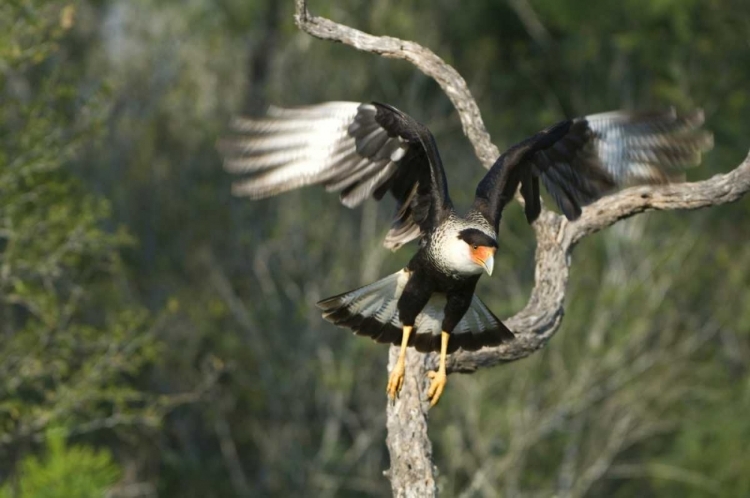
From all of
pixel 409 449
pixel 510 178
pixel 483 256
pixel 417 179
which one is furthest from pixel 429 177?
pixel 409 449

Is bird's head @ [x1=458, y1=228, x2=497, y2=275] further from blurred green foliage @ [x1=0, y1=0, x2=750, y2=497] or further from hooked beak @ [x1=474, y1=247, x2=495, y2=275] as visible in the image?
blurred green foliage @ [x1=0, y1=0, x2=750, y2=497]

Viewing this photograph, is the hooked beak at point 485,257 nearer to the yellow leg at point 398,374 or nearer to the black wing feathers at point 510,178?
the black wing feathers at point 510,178

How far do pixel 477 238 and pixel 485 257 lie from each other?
9 cm

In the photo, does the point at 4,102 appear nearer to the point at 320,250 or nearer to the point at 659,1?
the point at 320,250

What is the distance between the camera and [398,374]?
594cm

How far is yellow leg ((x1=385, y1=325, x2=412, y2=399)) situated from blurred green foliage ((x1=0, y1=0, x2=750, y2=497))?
19.2ft

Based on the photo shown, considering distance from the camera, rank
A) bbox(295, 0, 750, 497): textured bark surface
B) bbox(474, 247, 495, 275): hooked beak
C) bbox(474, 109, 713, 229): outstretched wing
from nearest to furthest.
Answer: bbox(474, 247, 495, 275): hooked beak, bbox(295, 0, 750, 497): textured bark surface, bbox(474, 109, 713, 229): outstretched wing

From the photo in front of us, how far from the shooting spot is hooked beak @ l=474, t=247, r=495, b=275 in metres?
5.68

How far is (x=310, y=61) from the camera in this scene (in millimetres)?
15727

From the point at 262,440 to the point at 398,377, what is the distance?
373 inches

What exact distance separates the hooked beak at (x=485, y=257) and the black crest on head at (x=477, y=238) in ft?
0.07

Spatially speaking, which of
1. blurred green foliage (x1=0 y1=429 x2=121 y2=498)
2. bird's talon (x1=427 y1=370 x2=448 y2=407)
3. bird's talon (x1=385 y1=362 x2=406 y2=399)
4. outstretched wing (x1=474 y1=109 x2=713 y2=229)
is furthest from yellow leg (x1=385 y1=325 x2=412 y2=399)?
blurred green foliage (x1=0 y1=429 x2=121 y2=498)

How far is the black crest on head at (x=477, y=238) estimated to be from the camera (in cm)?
571

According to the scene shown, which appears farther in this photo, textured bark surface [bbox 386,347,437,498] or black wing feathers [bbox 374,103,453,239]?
black wing feathers [bbox 374,103,453,239]
